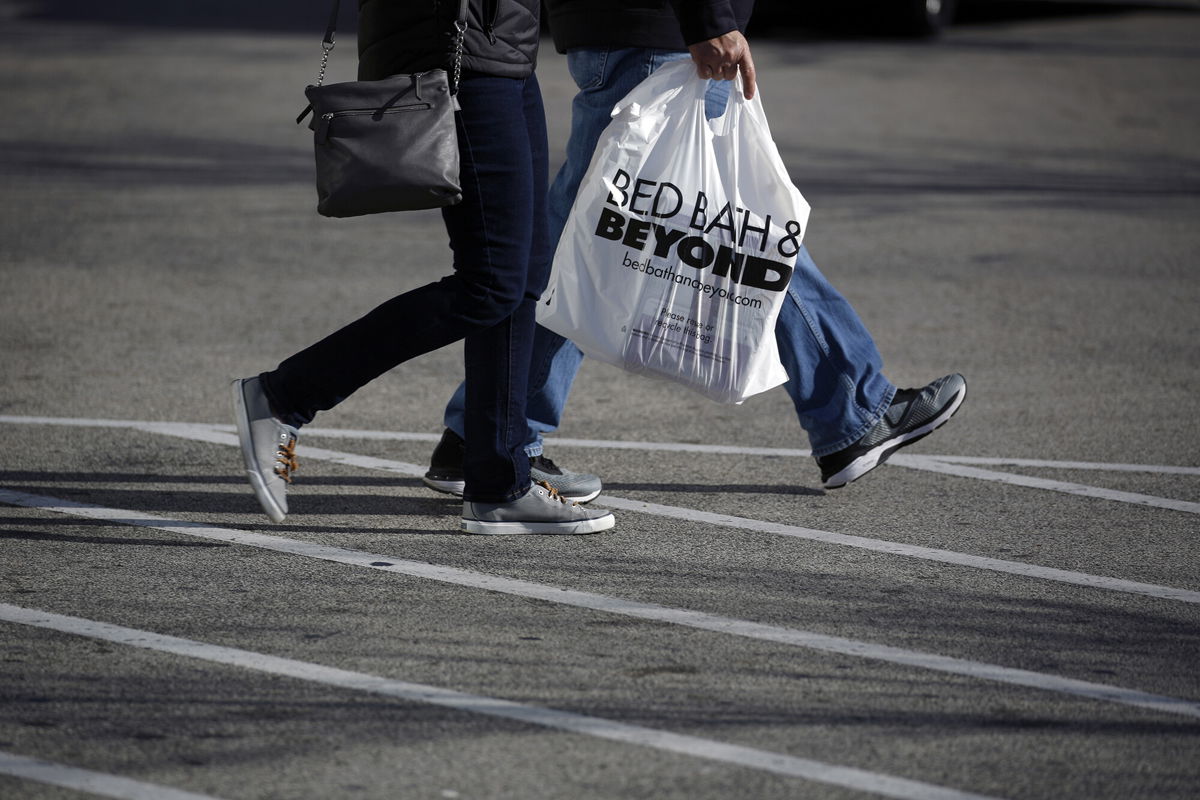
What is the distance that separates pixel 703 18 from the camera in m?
4.31

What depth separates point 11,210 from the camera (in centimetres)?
884

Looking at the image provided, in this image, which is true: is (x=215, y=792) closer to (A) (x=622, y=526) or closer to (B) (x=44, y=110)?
(A) (x=622, y=526)

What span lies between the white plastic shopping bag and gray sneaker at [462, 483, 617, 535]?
0.43m

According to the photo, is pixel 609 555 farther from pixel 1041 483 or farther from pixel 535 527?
pixel 1041 483

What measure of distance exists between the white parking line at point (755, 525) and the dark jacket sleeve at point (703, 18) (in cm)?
130

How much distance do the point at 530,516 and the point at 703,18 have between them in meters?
1.38

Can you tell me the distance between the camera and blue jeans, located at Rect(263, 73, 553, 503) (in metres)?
4.02

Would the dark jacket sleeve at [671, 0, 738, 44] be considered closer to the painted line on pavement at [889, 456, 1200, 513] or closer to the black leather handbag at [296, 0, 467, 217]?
the black leather handbag at [296, 0, 467, 217]

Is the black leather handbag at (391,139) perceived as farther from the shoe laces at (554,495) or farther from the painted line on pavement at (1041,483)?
the painted line on pavement at (1041,483)

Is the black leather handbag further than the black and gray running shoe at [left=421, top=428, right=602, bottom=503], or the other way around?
the black and gray running shoe at [left=421, top=428, right=602, bottom=503]

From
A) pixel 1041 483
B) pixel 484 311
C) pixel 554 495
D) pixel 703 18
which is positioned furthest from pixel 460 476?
pixel 1041 483

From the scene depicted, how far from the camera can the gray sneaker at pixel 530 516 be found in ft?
14.4

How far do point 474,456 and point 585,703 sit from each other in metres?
1.17

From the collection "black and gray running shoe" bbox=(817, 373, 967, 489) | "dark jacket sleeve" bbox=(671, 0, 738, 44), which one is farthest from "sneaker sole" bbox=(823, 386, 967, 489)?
"dark jacket sleeve" bbox=(671, 0, 738, 44)
